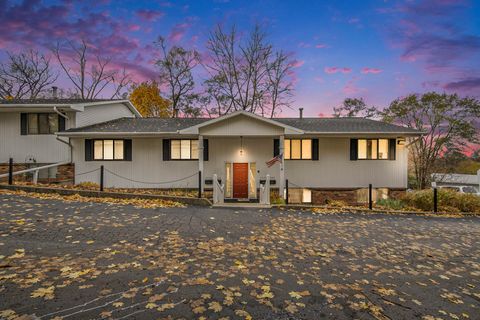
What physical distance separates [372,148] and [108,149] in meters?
15.5

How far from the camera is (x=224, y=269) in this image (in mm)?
4660

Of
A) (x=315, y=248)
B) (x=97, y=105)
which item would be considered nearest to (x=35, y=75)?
(x=97, y=105)

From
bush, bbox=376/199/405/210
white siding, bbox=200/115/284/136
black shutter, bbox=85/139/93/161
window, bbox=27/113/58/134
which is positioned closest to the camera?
bush, bbox=376/199/405/210

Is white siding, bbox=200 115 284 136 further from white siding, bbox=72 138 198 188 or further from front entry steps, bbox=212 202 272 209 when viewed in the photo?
front entry steps, bbox=212 202 272 209

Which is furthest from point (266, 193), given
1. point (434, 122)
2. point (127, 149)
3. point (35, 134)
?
point (434, 122)

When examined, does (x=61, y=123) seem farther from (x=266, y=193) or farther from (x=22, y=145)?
(x=266, y=193)

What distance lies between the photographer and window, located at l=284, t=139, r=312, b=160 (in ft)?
49.7

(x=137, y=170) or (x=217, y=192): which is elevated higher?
(x=137, y=170)

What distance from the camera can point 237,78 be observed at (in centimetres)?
2811

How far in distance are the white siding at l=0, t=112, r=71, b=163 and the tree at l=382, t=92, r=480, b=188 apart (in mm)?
28094

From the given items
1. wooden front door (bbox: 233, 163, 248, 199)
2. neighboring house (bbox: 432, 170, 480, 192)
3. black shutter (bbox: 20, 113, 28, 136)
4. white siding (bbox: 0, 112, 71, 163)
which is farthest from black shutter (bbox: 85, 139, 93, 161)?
neighboring house (bbox: 432, 170, 480, 192)

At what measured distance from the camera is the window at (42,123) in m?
15.5

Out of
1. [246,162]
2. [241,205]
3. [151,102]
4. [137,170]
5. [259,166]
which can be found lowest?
[241,205]

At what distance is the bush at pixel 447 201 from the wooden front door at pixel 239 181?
334 inches
